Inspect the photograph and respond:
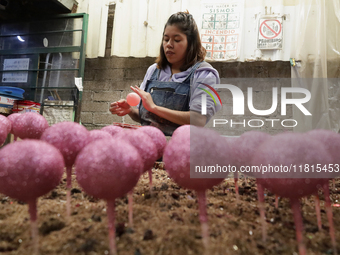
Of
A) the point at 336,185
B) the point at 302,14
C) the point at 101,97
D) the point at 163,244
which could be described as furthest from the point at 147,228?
the point at 101,97

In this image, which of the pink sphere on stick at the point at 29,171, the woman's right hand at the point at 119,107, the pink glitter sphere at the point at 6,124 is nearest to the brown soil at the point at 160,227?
the pink sphere on stick at the point at 29,171

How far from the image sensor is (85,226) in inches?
17.8

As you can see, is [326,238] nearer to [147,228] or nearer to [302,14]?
[147,228]

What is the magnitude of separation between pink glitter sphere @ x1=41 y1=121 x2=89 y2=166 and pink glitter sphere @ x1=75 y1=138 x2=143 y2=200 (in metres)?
0.11

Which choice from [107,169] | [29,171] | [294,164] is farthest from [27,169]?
[294,164]

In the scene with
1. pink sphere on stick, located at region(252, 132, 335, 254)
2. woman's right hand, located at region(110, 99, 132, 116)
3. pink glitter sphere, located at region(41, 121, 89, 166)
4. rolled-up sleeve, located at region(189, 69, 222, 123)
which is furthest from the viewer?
woman's right hand, located at region(110, 99, 132, 116)

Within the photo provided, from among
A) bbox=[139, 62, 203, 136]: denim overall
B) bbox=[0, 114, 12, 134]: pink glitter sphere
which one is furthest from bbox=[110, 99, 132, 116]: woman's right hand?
bbox=[0, 114, 12, 134]: pink glitter sphere

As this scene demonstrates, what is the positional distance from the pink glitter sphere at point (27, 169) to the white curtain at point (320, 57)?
7.90 feet

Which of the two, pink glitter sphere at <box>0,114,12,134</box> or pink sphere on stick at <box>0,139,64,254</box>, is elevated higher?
pink glitter sphere at <box>0,114,12,134</box>

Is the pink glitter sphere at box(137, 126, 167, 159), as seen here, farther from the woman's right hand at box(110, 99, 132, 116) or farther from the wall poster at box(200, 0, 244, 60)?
the wall poster at box(200, 0, 244, 60)

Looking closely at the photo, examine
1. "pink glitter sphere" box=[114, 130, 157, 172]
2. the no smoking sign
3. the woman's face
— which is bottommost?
"pink glitter sphere" box=[114, 130, 157, 172]

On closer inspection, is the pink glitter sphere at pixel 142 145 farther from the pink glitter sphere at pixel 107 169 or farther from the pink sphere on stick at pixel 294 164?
the pink sphere on stick at pixel 294 164

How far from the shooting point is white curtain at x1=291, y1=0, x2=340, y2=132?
229cm

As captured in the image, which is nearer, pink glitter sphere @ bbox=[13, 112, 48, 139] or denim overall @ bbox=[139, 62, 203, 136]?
pink glitter sphere @ bbox=[13, 112, 48, 139]
